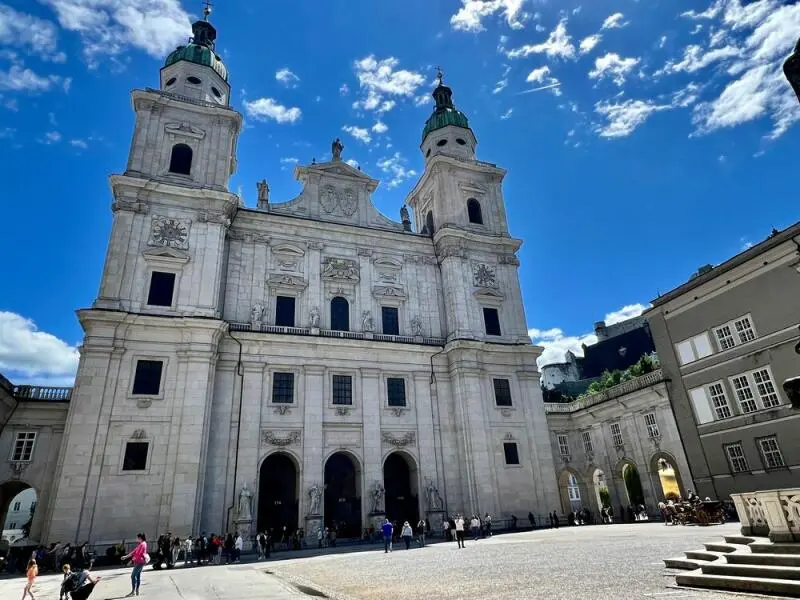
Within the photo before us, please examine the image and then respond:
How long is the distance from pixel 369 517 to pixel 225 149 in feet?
80.8

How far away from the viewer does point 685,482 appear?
2705 centimetres

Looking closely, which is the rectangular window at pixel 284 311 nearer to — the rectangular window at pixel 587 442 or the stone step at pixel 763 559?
the rectangular window at pixel 587 442

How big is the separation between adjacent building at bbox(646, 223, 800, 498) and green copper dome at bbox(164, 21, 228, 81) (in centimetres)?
3522

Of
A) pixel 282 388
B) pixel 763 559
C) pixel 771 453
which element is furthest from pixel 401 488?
pixel 763 559

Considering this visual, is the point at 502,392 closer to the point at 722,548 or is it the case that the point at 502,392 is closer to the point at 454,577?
the point at 454,577

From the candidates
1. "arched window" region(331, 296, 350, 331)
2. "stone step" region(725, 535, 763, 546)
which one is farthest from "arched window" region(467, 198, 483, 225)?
"stone step" region(725, 535, 763, 546)

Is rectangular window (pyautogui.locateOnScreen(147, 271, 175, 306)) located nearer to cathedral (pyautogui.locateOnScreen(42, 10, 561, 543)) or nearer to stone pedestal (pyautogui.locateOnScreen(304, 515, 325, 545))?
cathedral (pyautogui.locateOnScreen(42, 10, 561, 543))

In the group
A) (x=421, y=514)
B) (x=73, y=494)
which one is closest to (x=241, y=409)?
(x=73, y=494)

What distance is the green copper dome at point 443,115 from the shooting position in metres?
42.5

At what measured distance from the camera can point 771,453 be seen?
908 inches

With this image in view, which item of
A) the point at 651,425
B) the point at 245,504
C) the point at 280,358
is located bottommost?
the point at 245,504

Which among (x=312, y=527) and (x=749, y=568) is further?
(x=312, y=527)

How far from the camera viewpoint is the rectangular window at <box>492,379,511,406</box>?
3230cm

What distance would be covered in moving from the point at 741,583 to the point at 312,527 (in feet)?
69.7
